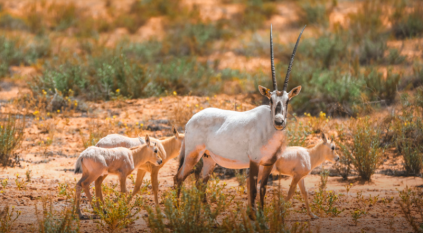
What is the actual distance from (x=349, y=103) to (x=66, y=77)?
350 inches

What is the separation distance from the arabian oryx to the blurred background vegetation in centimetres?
734

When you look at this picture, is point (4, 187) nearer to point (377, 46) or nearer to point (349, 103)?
point (349, 103)

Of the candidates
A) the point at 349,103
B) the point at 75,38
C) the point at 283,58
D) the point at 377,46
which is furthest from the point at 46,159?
the point at 75,38

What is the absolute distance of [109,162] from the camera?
7059 mm

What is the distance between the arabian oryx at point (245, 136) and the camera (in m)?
6.16

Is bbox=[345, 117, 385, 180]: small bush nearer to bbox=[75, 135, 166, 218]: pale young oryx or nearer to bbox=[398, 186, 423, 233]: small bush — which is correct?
bbox=[398, 186, 423, 233]: small bush

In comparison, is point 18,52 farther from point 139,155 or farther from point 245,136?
point 245,136

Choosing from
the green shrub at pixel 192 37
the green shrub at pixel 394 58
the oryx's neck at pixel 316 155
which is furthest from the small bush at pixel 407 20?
the oryx's neck at pixel 316 155

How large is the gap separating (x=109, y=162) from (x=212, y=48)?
1712 centimetres

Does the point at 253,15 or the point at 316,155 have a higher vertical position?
the point at 253,15

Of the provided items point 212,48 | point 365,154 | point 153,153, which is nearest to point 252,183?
point 153,153

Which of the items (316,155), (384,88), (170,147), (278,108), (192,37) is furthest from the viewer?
(192,37)

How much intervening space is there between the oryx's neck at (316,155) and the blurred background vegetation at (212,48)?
5.47 meters

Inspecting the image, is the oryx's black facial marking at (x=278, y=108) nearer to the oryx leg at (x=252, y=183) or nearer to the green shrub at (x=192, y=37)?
the oryx leg at (x=252, y=183)
